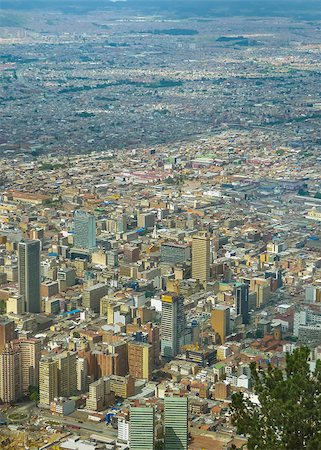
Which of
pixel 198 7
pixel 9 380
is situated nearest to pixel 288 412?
pixel 9 380

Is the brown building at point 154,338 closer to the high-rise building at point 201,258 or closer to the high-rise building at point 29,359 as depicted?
the high-rise building at point 29,359

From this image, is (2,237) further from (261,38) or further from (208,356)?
(261,38)

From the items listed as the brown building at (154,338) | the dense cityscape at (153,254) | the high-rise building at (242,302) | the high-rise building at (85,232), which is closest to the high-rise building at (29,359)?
the dense cityscape at (153,254)

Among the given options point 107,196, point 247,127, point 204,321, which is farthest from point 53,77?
point 204,321

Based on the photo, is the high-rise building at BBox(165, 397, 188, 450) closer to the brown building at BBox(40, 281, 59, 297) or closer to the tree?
the tree

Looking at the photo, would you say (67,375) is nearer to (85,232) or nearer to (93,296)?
(93,296)
